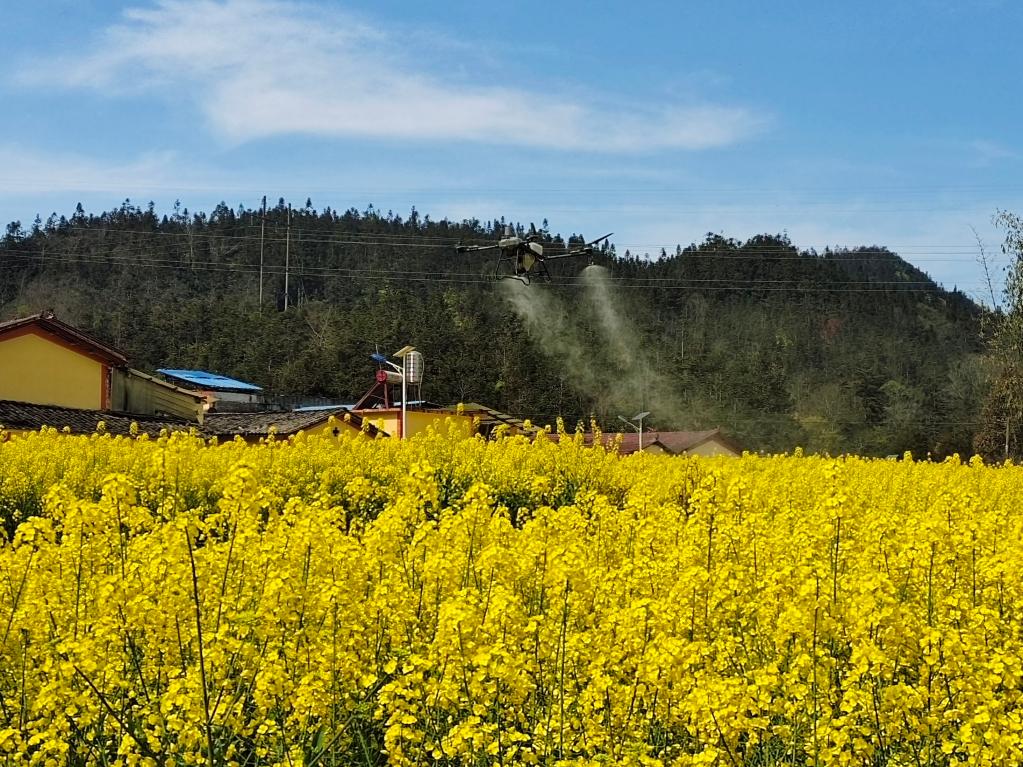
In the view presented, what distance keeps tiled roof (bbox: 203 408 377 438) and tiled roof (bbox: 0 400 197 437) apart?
1.94m

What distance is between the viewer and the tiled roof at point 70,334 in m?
23.1

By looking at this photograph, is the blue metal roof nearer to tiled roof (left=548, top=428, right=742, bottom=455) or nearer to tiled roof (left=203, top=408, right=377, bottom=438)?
tiled roof (left=203, top=408, right=377, bottom=438)

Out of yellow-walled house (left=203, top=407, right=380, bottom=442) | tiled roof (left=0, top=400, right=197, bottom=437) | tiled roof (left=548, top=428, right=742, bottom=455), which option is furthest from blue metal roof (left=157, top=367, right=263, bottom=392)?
tiled roof (left=0, top=400, right=197, bottom=437)

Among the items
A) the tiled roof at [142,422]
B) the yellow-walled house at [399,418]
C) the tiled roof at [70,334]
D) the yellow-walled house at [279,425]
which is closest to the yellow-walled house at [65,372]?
the tiled roof at [70,334]

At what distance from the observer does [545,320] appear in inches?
2475

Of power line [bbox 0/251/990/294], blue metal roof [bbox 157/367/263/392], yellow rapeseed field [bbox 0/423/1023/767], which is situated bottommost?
yellow rapeseed field [bbox 0/423/1023/767]

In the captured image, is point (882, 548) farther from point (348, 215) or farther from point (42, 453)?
point (348, 215)

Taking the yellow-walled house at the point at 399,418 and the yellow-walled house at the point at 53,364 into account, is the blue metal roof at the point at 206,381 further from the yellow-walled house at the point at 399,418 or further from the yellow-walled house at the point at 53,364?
the yellow-walled house at the point at 53,364

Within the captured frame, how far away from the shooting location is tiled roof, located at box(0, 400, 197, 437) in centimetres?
1770

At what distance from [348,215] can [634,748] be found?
9476 cm

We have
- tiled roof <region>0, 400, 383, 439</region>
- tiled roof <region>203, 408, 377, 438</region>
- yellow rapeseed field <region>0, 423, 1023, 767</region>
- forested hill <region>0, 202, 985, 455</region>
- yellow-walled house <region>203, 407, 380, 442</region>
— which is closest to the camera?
yellow rapeseed field <region>0, 423, 1023, 767</region>

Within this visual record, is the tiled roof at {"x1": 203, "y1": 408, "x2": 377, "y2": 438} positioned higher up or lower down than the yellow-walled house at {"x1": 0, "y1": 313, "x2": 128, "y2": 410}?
lower down

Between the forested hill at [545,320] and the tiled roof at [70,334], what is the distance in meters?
21.8

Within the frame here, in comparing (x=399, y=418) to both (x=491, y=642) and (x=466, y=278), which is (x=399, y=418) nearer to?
(x=491, y=642)
